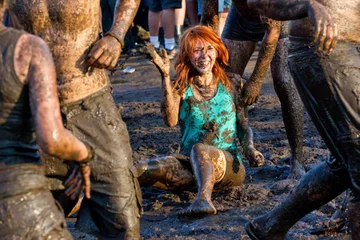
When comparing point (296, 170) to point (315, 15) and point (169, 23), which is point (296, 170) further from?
point (169, 23)

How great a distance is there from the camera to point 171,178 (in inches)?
211

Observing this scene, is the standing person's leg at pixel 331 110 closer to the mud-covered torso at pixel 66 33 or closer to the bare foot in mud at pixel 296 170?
the mud-covered torso at pixel 66 33

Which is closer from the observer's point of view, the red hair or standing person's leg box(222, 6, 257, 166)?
the red hair

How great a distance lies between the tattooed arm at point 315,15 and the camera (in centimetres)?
349

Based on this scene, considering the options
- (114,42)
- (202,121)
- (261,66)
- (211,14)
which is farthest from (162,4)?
(114,42)

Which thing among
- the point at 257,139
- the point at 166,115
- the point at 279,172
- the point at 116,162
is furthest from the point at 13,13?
the point at 257,139

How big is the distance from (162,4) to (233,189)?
20.2ft

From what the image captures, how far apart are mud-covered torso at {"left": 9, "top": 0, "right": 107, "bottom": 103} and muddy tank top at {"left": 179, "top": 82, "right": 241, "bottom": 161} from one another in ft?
5.39

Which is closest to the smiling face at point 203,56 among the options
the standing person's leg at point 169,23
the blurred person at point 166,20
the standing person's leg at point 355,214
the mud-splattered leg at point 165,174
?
the mud-splattered leg at point 165,174

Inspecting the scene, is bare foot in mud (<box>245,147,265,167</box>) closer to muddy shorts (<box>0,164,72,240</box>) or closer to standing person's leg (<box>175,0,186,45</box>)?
muddy shorts (<box>0,164,72,240</box>)

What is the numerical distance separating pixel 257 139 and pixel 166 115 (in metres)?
1.95

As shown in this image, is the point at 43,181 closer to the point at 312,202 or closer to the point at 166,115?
the point at 312,202

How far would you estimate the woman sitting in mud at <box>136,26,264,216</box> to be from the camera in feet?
17.4

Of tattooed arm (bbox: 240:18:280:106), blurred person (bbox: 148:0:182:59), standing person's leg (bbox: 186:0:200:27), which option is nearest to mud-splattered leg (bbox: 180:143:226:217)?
tattooed arm (bbox: 240:18:280:106)
